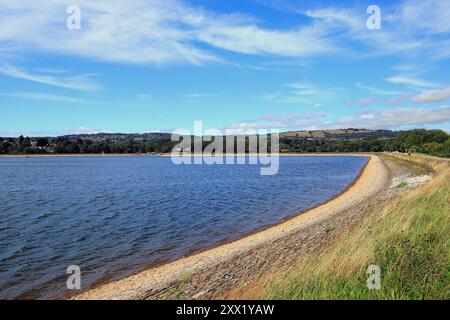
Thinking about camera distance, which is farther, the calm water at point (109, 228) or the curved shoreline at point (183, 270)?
the calm water at point (109, 228)

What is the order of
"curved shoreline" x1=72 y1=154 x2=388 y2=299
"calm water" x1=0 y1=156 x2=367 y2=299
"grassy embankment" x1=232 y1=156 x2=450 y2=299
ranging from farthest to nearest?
"calm water" x1=0 y1=156 x2=367 y2=299 → "curved shoreline" x1=72 y1=154 x2=388 y2=299 → "grassy embankment" x1=232 y1=156 x2=450 y2=299

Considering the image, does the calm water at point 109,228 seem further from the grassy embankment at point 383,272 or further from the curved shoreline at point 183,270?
the grassy embankment at point 383,272

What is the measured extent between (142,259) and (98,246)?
10.2ft

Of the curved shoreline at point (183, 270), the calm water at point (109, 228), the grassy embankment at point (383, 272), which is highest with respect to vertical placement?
the grassy embankment at point (383, 272)

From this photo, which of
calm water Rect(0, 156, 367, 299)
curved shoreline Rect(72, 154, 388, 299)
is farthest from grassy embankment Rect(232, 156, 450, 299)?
calm water Rect(0, 156, 367, 299)

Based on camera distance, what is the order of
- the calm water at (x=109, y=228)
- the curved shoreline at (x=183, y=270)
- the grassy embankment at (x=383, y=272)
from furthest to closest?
the calm water at (x=109, y=228), the curved shoreline at (x=183, y=270), the grassy embankment at (x=383, y=272)

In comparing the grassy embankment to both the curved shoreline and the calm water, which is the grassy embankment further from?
the calm water

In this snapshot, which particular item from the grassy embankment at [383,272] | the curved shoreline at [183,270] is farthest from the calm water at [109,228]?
the grassy embankment at [383,272]

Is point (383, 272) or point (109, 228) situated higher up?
point (383, 272)

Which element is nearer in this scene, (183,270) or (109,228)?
(183,270)

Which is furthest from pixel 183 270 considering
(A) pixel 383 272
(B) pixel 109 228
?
(B) pixel 109 228

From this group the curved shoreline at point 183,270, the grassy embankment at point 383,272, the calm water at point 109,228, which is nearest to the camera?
the grassy embankment at point 383,272

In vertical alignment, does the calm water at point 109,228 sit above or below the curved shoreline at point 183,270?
below

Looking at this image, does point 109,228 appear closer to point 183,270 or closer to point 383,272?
A: point 183,270
